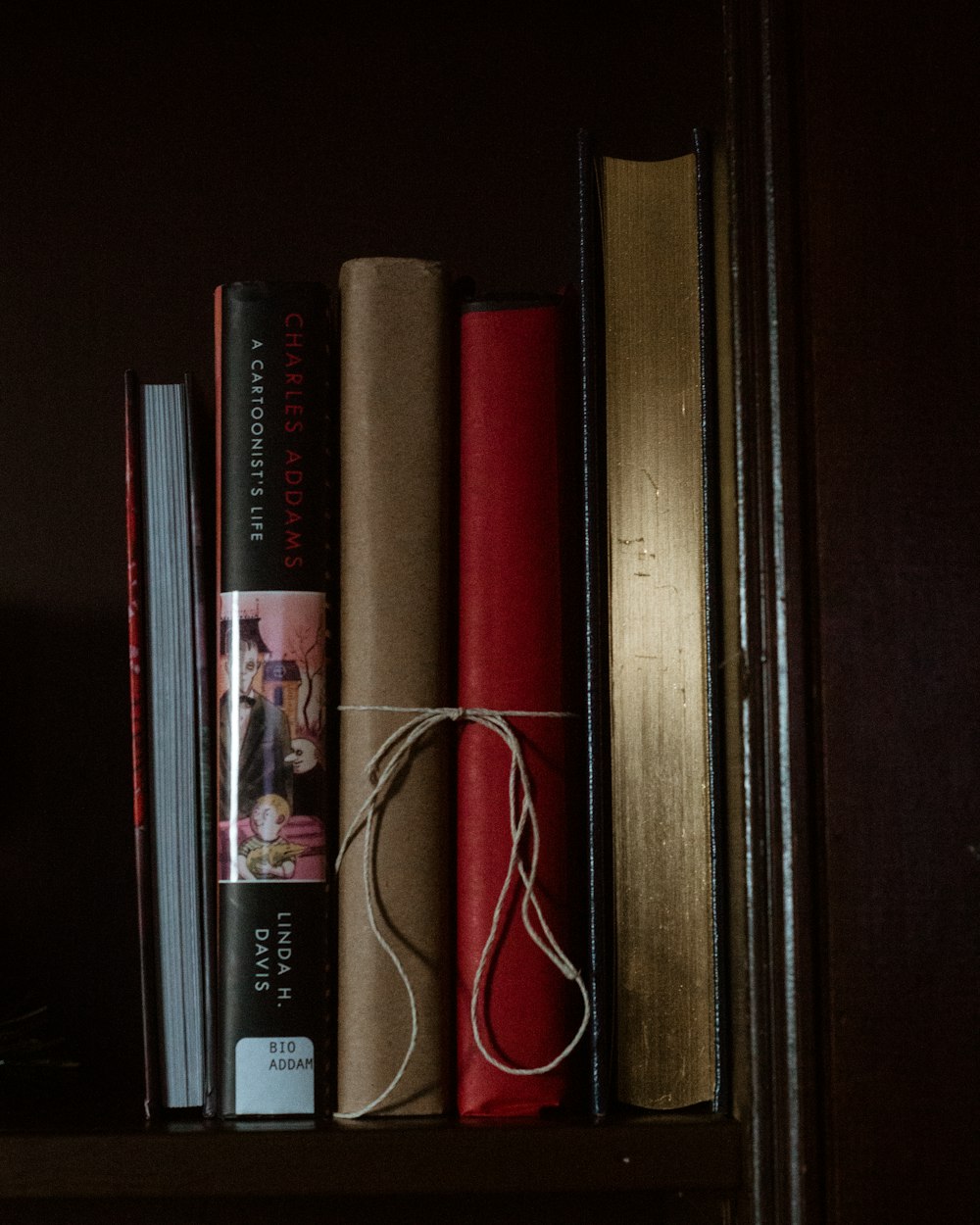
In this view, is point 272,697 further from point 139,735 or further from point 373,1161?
point 373,1161

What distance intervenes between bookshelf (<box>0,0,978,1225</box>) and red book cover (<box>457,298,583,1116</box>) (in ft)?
0.13

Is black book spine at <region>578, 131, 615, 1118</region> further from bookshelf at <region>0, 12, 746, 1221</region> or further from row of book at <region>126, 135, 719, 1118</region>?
bookshelf at <region>0, 12, 746, 1221</region>

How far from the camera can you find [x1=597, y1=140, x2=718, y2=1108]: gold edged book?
20.4 inches

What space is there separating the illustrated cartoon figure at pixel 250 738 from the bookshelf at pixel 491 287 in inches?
5.1

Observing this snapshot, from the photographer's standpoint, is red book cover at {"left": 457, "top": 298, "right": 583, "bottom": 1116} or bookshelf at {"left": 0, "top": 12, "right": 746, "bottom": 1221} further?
bookshelf at {"left": 0, "top": 12, "right": 746, "bottom": 1221}

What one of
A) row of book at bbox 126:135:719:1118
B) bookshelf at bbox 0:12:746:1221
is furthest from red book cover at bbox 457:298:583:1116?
bookshelf at bbox 0:12:746:1221

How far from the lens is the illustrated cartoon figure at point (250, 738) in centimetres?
52

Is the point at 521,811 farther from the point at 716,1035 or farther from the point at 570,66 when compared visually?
the point at 570,66

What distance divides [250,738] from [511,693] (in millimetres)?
109

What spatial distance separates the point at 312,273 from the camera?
776mm

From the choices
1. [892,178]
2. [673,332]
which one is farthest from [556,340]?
[892,178]

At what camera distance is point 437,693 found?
538 mm

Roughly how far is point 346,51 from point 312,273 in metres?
0.14

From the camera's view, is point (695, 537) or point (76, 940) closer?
point (695, 537)
